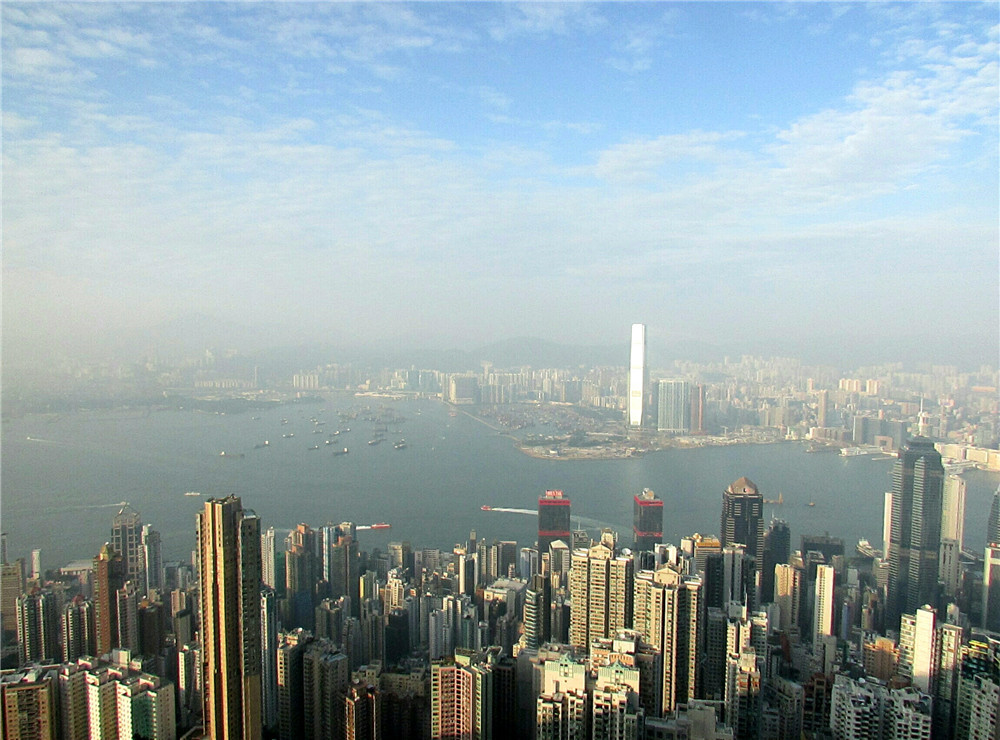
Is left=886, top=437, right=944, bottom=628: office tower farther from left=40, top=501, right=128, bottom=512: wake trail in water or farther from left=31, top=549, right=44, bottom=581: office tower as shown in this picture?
left=40, top=501, right=128, bottom=512: wake trail in water

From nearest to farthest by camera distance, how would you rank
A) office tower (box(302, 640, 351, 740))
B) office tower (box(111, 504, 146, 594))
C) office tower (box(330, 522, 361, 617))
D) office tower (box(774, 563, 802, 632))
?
office tower (box(302, 640, 351, 740)), office tower (box(111, 504, 146, 594)), office tower (box(774, 563, 802, 632)), office tower (box(330, 522, 361, 617))

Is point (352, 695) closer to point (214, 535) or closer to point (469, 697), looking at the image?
point (469, 697)

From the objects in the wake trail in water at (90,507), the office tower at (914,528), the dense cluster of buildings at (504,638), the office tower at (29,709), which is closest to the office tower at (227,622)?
the dense cluster of buildings at (504,638)

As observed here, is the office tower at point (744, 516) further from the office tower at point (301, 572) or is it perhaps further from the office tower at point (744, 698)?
the office tower at point (301, 572)

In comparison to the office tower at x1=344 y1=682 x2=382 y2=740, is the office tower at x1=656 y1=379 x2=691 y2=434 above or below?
above

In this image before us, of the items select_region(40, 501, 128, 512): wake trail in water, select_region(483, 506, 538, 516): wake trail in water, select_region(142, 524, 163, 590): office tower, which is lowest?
select_region(483, 506, 538, 516): wake trail in water

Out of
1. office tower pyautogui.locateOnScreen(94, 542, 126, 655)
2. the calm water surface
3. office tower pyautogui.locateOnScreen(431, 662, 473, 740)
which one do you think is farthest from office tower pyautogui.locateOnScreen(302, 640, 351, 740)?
the calm water surface

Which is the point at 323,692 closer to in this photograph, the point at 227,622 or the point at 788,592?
the point at 227,622

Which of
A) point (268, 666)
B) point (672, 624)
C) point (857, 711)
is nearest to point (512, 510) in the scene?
point (672, 624)
